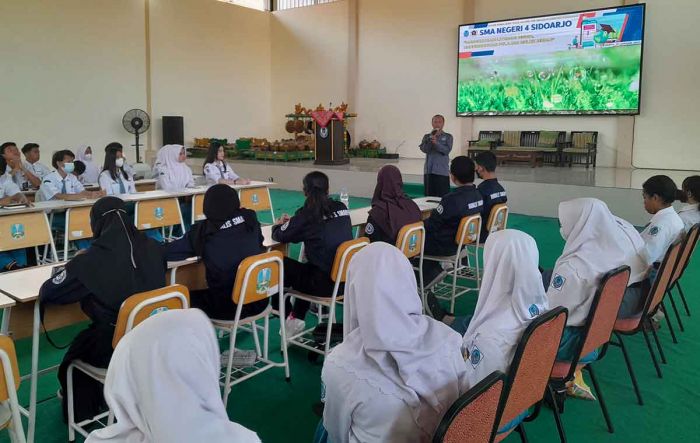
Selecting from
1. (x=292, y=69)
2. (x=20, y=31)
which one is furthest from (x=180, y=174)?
(x=292, y=69)


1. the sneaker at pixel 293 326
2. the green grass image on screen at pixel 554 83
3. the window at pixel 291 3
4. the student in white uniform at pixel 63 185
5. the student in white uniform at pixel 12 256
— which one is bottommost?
the sneaker at pixel 293 326

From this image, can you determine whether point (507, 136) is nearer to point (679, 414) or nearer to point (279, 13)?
point (279, 13)

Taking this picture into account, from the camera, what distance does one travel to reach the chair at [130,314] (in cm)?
197

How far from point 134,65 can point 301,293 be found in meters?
11.0

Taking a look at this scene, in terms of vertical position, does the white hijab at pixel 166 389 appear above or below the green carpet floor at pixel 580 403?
above

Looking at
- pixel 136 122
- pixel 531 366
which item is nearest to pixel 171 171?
pixel 531 366

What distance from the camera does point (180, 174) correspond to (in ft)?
19.2

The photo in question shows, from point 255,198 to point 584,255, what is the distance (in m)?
4.01

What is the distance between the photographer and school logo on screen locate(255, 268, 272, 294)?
2.57 m

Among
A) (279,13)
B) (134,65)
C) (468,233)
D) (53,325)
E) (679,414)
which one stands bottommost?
(679,414)

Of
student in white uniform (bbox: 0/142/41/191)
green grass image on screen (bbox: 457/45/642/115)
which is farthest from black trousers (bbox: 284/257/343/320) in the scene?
green grass image on screen (bbox: 457/45/642/115)

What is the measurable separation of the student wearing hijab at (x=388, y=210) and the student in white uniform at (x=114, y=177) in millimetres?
2853

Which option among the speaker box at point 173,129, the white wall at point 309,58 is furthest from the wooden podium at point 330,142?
the speaker box at point 173,129

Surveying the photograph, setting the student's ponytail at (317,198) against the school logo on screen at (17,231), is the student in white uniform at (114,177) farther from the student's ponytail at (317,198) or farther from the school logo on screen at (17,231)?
the student's ponytail at (317,198)
